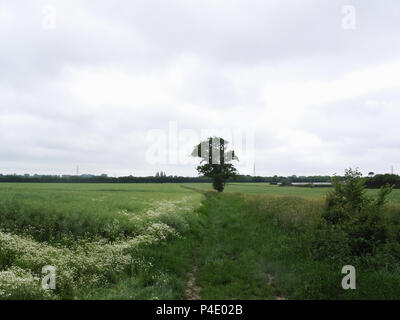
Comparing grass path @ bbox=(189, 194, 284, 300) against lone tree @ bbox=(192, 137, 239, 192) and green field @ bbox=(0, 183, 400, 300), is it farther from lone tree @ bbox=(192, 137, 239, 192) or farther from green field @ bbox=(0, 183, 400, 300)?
lone tree @ bbox=(192, 137, 239, 192)

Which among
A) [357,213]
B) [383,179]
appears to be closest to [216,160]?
[383,179]

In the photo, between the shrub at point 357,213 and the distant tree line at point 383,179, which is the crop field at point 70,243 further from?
the distant tree line at point 383,179

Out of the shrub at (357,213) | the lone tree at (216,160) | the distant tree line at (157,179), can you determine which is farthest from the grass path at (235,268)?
the lone tree at (216,160)

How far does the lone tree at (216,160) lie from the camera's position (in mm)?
61188

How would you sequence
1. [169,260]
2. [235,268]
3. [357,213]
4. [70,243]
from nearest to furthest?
[235,268] → [169,260] → [70,243] → [357,213]

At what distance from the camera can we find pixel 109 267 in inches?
316

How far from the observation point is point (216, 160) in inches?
2448

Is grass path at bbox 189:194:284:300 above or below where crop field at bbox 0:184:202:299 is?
below

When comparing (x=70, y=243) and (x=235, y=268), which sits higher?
(x=70, y=243)

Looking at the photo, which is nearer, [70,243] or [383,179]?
[70,243]

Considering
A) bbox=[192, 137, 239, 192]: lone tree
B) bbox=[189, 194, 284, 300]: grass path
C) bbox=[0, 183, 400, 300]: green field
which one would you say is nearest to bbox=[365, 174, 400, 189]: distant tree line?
bbox=[192, 137, 239, 192]: lone tree

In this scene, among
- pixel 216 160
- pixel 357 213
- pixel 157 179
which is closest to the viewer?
pixel 357 213

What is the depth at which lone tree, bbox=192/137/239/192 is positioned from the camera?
2409 inches

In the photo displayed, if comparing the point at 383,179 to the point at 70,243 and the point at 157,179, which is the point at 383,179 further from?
the point at 157,179
